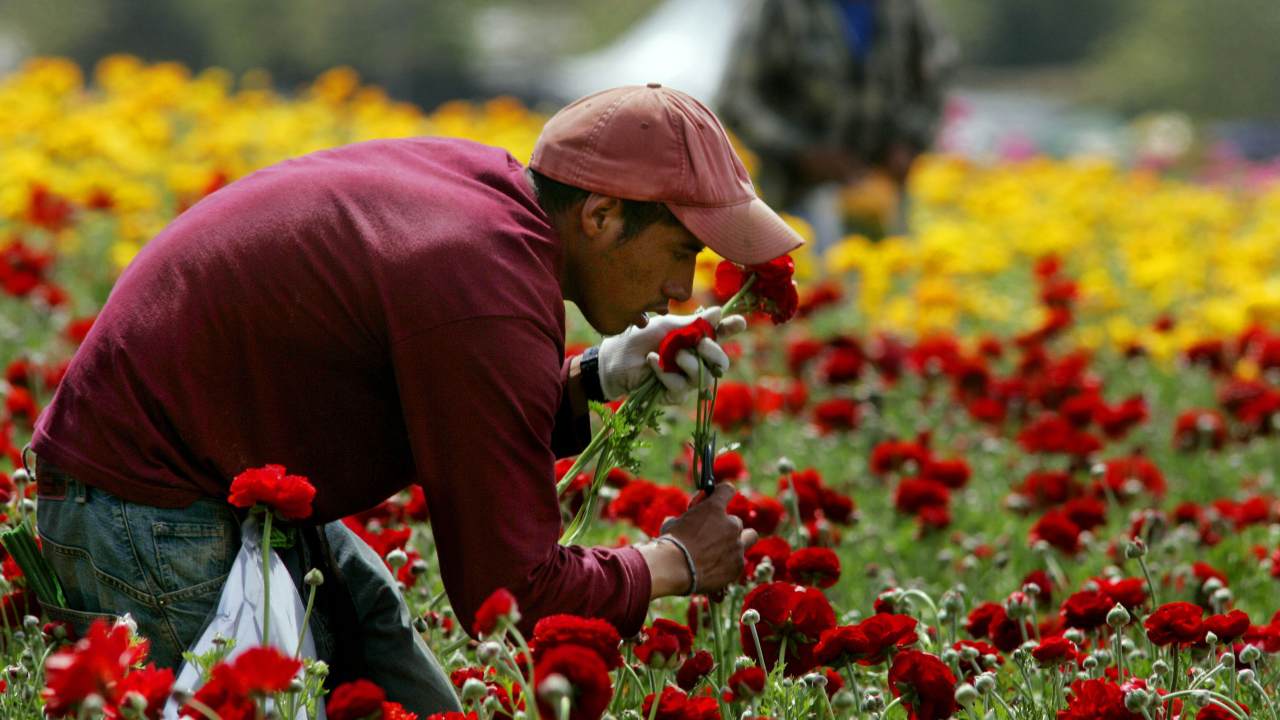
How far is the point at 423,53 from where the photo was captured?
20.3 m

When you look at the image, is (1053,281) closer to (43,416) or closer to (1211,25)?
(43,416)

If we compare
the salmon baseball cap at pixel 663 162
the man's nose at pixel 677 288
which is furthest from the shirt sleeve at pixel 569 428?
the salmon baseball cap at pixel 663 162

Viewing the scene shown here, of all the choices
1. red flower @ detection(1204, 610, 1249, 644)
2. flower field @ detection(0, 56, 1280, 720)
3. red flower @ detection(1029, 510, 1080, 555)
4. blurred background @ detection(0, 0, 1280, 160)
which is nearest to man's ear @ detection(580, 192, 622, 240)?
flower field @ detection(0, 56, 1280, 720)

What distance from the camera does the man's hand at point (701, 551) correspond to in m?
2.42

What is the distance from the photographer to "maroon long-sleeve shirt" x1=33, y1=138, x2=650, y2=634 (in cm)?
217

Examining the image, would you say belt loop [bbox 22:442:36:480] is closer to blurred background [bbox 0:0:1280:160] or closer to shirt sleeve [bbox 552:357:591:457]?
shirt sleeve [bbox 552:357:591:457]

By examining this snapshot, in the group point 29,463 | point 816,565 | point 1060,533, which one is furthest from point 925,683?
point 29,463

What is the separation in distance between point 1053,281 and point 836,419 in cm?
212

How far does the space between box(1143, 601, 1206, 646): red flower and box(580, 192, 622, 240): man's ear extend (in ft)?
3.19

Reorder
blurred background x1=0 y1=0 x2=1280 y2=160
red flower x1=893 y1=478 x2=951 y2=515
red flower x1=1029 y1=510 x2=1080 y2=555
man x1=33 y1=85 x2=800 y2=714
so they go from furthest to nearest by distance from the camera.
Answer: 1. blurred background x1=0 y1=0 x2=1280 y2=160
2. red flower x1=893 y1=478 x2=951 y2=515
3. red flower x1=1029 y1=510 x2=1080 y2=555
4. man x1=33 y1=85 x2=800 y2=714

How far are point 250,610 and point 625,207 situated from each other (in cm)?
80

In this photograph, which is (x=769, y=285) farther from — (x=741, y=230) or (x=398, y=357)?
(x=398, y=357)

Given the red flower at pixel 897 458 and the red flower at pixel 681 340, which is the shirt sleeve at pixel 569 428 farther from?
the red flower at pixel 897 458

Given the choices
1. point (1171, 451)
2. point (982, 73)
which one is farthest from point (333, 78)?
point (982, 73)
